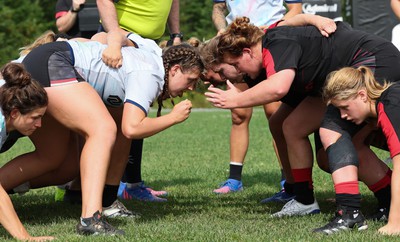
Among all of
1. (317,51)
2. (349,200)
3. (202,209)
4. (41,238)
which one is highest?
(317,51)

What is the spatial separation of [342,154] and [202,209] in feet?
4.69

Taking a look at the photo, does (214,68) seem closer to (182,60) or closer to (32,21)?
(182,60)

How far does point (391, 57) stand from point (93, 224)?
2.24 metres

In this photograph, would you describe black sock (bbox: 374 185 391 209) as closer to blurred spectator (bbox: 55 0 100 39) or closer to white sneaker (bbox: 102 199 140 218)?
white sneaker (bbox: 102 199 140 218)

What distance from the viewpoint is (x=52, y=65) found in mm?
5250

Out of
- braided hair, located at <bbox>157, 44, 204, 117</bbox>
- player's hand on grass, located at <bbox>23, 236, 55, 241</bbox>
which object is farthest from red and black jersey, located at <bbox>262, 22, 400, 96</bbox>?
player's hand on grass, located at <bbox>23, 236, 55, 241</bbox>

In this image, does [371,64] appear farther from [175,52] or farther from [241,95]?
[175,52]

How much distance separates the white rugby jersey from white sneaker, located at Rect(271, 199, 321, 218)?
4.26ft

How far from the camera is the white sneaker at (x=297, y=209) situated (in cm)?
580

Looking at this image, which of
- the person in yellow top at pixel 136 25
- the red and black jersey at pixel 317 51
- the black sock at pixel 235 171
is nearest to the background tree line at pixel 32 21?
the black sock at pixel 235 171

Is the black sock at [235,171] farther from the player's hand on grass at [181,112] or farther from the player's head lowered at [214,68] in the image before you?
the player's hand on grass at [181,112]

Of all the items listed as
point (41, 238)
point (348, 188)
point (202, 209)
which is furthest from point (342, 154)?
point (41, 238)

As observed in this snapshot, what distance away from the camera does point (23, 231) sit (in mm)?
4691

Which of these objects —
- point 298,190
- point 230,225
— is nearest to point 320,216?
point 298,190
